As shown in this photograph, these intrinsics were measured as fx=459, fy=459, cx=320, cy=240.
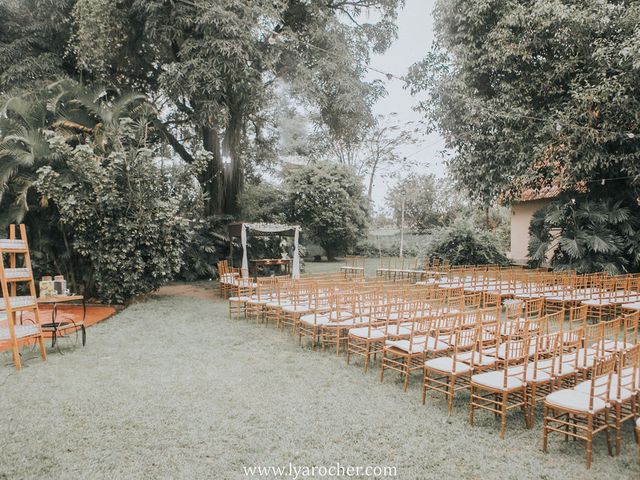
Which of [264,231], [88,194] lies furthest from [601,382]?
[264,231]

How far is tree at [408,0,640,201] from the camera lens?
11.0 metres

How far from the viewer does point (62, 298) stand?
7.89 metres

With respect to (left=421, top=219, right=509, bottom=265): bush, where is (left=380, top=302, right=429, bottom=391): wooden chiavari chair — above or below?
below

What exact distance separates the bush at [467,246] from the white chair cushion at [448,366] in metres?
13.2

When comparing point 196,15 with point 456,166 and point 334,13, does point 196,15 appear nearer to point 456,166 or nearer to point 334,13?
point 334,13

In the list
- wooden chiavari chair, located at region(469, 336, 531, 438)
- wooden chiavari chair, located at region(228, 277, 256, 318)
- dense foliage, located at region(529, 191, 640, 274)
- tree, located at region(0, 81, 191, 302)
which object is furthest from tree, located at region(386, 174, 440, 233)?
wooden chiavari chair, located at region(469, 336, 531, 438)

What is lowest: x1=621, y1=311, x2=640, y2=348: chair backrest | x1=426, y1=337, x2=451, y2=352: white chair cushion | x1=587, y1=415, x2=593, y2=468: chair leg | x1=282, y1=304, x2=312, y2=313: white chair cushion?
x1=587, y1=415, x2=593, y2=468: chair leg

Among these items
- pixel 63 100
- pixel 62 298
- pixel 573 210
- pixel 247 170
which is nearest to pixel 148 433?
pixel 62 298

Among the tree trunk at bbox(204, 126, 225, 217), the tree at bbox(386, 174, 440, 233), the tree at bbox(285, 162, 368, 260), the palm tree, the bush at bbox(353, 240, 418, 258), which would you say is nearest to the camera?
the palm tree

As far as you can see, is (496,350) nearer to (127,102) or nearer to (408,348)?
(408,348)

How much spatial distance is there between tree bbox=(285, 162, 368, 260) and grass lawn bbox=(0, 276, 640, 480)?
20072 millimetres

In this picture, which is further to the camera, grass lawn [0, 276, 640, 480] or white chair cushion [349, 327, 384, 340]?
white chair cushion [349, 327, 384, 340]

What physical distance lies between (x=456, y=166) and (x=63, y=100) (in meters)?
11.5

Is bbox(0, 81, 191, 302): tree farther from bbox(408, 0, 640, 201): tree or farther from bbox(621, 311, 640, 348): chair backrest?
bbox(621, 311, 640, 348): chair backrest
